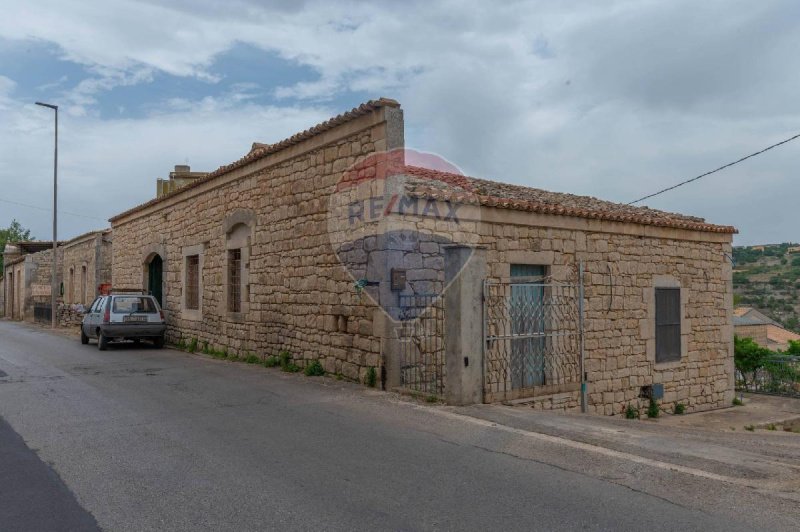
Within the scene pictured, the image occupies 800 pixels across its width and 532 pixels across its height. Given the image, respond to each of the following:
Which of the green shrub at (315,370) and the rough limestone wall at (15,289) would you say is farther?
the rough limestone wall at (15,289)

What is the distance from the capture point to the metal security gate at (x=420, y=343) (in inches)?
348

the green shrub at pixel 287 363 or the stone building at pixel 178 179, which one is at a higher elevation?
the stone building at pixel 178 179

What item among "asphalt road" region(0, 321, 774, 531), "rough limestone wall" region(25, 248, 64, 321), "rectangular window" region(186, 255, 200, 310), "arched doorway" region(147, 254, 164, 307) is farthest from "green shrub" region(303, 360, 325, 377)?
"rough limestone wall" region(25, 248, 64, 321)

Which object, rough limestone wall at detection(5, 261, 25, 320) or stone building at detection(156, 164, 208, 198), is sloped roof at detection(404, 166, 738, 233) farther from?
rough limestone wall at detection(5, 261, 25, 320)

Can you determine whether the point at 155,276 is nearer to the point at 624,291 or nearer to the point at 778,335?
the point at 624,291

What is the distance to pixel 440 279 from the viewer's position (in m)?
9.50

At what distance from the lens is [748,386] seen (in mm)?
17359

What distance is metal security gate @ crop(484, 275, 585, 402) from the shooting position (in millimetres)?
9195

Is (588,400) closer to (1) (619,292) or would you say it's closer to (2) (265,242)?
(1) (619,292)

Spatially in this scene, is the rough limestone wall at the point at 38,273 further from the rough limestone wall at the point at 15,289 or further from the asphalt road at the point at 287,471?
the asphalt road at the point at 287,471

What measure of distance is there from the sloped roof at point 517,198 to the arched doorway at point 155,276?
9.97 meters

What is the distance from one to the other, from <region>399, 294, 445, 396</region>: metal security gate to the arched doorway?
11.1 m

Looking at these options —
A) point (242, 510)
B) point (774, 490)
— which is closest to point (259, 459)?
point (242, 510)

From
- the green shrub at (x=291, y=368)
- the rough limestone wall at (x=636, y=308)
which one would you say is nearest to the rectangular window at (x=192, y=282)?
the green shrub at (x=291, y=368)
